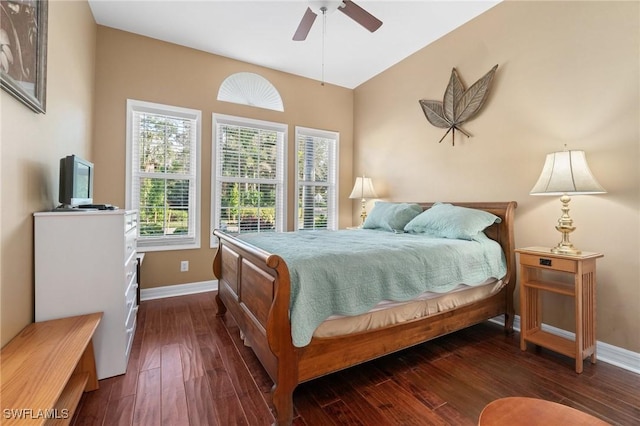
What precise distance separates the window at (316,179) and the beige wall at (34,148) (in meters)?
2.63

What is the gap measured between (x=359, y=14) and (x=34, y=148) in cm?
248

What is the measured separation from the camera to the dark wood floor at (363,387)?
150 centimetres

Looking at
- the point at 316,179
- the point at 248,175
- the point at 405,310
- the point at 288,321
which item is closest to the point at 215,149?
the point at 248,175

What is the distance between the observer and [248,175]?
4.07 metres

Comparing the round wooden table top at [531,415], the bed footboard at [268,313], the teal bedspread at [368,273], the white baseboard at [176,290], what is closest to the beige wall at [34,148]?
the bed footboard at [268,313]

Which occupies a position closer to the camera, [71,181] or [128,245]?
[71,181]

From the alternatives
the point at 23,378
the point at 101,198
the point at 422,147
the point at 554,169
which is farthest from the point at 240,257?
the point at 422,147

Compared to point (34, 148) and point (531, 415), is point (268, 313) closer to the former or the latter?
point (531, 415)

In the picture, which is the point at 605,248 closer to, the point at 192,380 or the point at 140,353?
the point at 192,380

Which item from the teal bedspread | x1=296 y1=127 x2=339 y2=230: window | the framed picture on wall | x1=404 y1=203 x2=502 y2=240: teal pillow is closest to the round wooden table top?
the teal bedspread

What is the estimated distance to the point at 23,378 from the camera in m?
1.17

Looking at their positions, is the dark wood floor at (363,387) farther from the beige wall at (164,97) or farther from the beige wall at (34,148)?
the beige wall at (164,97)

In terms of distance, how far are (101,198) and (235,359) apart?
98.4 inches

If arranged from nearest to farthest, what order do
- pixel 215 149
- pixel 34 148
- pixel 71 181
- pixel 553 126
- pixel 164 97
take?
pixel 34 148
pixel 71 181
pixel 553 126
pixel 164 97
pixel 215 149
